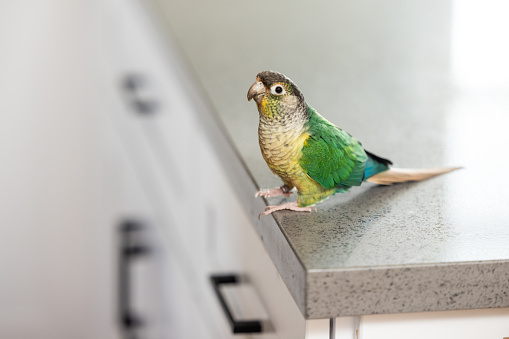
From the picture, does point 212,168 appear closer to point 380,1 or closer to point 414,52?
point 414,52

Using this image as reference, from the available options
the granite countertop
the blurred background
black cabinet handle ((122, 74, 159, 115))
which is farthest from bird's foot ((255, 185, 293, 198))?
black cabinet handle ((122, 74, 159, 115))

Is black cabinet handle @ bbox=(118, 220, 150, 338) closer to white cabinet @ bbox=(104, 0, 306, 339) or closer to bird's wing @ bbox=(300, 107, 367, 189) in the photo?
white cabinet @ bbox=(104, 0, 306, 339)

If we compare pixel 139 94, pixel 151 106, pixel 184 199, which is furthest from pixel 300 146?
pixel 139 94

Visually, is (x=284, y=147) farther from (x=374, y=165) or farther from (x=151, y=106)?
(x=151, y=106)

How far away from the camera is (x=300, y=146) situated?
1.69ft

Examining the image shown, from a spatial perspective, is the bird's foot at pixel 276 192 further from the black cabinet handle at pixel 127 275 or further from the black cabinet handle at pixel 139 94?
the black cabinet handle at pixel 127 275

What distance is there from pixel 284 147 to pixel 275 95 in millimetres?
46

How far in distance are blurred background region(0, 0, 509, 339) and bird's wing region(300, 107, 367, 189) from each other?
17 centimetres

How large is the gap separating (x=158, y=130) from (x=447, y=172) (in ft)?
2.56

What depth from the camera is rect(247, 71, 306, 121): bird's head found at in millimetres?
507

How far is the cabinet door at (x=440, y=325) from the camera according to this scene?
459 millimetres

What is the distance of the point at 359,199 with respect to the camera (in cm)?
58

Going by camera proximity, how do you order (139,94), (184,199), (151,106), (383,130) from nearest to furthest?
(383,130)
(184,199)
(151,106)
(139,94)

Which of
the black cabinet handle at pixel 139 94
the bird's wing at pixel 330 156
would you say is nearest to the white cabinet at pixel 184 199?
the black cabinet handle at pixel 139 94
